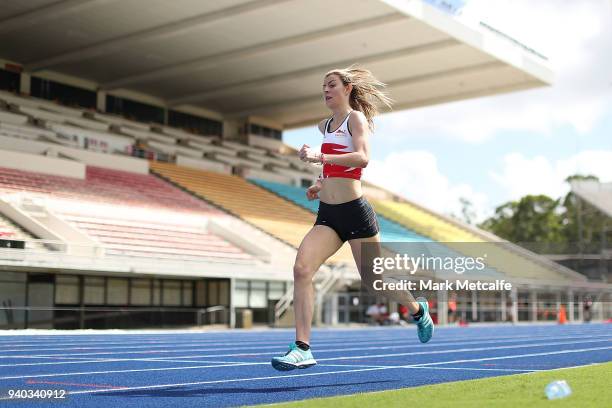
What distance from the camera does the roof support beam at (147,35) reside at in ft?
102

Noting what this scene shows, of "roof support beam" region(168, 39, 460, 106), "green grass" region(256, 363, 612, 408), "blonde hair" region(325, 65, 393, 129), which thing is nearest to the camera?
"green grass" region(256, 363, 612, 408)

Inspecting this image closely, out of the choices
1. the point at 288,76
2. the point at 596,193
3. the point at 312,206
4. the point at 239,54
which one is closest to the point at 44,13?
the point at 239,54

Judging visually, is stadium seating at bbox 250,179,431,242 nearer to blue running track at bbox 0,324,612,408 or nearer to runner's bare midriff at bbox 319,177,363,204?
blue running track at bbox 0,324,612,408

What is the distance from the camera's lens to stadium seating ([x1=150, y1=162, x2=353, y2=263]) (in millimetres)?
36562

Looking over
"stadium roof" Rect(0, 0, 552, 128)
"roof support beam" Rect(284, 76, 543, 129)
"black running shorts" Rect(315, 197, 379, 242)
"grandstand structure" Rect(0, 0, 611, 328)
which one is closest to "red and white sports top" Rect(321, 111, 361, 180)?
"black running shorts" Rect(315, 197, 379, 242)

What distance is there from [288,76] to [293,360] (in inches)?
1376

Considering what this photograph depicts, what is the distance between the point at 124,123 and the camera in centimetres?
4141

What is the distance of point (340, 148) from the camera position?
6523 millimetres

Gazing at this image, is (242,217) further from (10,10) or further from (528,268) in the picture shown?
(528,268)

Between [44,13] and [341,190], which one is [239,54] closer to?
[44,13]

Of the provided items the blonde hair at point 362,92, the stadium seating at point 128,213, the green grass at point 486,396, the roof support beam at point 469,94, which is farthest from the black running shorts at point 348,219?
the roof support beam at point 469,94

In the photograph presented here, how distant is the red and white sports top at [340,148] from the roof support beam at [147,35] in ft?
81.6

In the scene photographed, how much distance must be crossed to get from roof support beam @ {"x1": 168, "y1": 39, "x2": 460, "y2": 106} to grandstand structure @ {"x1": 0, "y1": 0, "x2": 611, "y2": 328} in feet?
0.34

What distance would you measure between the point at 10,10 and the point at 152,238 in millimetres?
10173
